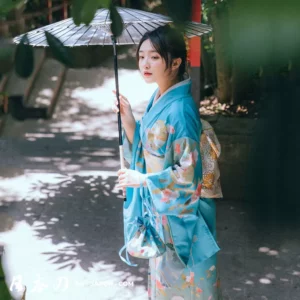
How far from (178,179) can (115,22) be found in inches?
55.3

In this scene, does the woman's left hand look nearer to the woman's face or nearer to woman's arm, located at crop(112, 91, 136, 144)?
woman's arm, located at crop(112, 91, 136, 144)

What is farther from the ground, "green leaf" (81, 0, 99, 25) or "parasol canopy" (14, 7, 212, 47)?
"green leaf" (81, 0, 99, 25)

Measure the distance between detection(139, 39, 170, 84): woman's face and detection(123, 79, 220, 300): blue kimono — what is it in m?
0.08

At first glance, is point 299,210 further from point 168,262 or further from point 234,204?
point 234,204

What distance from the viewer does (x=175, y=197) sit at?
2971 mm

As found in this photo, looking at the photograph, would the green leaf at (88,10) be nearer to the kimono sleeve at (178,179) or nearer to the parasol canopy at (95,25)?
the parasol canopy at (95,25)

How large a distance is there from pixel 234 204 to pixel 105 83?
451 cm

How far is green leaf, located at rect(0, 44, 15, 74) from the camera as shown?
148 centimetres

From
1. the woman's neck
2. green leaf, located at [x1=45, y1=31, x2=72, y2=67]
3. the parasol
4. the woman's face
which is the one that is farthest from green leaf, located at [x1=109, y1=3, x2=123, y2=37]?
the woman's neck

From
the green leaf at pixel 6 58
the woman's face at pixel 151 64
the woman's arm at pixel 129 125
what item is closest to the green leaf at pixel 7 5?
the green leaf at pixel 6 58

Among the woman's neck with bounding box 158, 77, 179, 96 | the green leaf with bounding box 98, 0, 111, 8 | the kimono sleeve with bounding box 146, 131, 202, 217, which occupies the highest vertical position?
the green leaf with bounding box 98, 0, 111, 8

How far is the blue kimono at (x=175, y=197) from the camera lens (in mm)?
2947

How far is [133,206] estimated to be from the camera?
10.7ft

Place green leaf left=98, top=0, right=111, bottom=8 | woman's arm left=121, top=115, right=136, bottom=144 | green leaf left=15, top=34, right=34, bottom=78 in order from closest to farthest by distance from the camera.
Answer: green leaf left=98, top=0, right=111, bottom=8 → green leaf left=15, top=34, right=34, bottom=78 → woman's arm left=121, top=115, right=136, bottom=144
